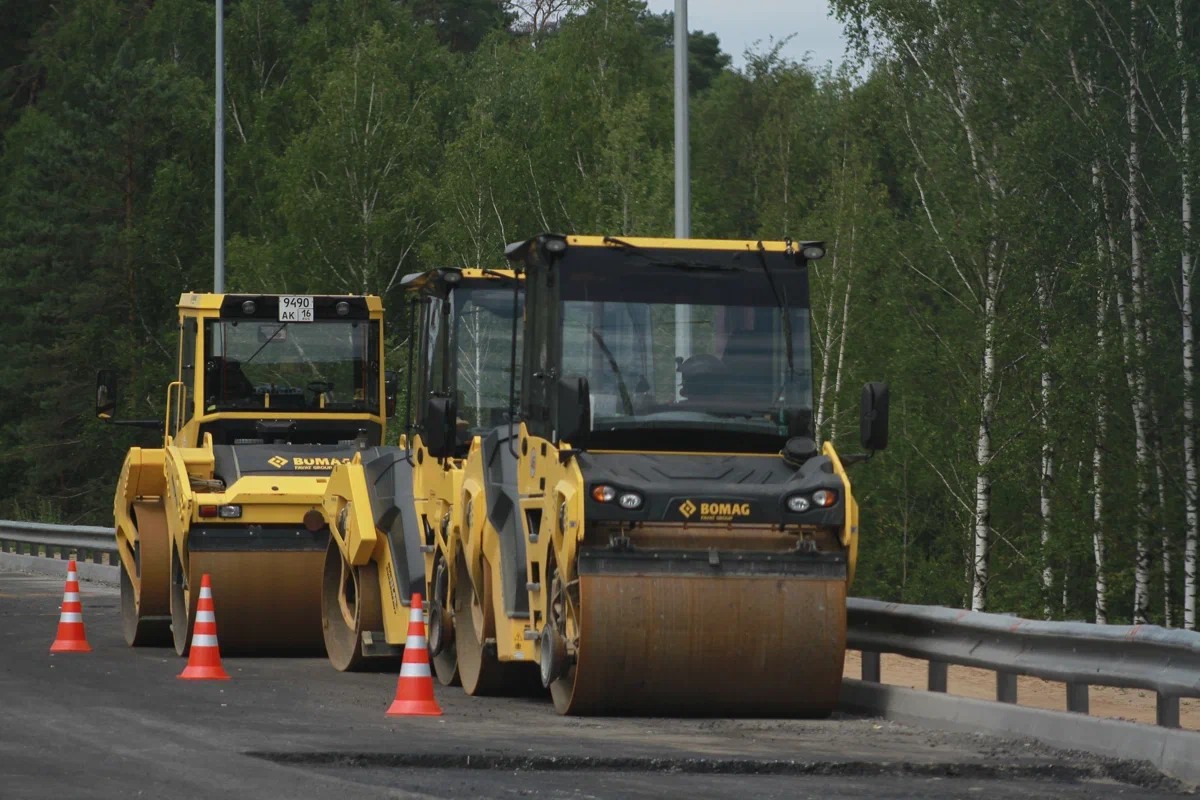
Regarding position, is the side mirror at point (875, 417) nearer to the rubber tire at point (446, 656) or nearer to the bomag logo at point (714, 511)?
the bomag logo at point (714, 511)

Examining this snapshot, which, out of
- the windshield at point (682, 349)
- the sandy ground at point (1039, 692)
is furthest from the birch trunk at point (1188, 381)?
the windshield at point (682, 349)

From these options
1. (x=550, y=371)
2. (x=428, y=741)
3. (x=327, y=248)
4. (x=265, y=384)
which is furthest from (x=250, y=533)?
(x=327, y=248)

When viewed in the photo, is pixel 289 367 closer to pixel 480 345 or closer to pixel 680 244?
pixel 480 345

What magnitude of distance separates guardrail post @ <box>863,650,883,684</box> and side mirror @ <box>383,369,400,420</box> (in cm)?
595

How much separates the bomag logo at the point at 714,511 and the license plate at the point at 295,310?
23.1 feet

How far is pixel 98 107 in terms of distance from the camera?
51656 millimetres

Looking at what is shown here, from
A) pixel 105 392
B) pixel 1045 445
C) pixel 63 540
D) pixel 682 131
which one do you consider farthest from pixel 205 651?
pixel 1045 445

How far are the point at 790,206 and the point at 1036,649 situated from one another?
36701 millimetres

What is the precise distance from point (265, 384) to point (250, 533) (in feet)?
6.77

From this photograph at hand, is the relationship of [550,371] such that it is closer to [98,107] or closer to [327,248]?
[327,248]

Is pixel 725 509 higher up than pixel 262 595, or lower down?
higher up

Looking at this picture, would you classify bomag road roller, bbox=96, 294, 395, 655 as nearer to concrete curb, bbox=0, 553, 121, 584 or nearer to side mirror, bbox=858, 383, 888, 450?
side mirror, bbox=858, 383, 888, 450

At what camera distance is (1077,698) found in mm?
10531

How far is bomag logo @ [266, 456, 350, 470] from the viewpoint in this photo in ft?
54.5
